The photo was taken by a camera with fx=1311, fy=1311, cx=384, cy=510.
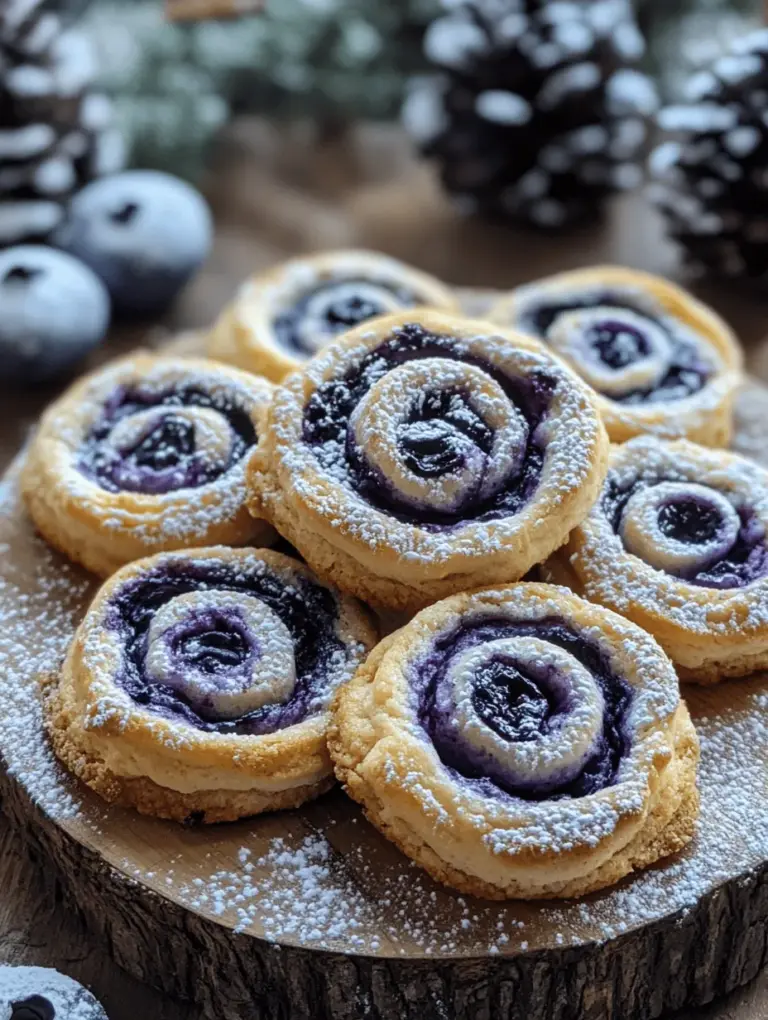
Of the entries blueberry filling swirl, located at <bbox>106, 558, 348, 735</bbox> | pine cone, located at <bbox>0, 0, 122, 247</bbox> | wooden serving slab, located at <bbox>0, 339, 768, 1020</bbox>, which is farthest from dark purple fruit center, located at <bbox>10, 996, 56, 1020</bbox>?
pine cone, located at <bbox>0, 0, 122, 247</bbox>

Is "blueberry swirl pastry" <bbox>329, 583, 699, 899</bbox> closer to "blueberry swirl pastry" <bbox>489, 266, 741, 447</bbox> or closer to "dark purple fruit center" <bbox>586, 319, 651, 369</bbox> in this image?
"blueberry swirl pastry" <bbox>489, 266, 741, 447</bbox>

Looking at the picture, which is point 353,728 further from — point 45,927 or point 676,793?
point 45,927

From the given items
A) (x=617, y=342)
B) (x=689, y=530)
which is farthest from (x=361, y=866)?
(x=617, y=342)

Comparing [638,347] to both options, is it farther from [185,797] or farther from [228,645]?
[185,797]

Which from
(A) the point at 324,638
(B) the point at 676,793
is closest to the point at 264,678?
(A) the point at 324,638

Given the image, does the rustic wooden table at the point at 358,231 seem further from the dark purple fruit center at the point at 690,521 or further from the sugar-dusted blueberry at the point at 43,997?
the sugar-dusted blueberry at the point at 43,997

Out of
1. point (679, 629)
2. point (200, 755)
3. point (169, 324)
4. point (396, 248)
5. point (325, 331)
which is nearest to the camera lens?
point (200, 755)
